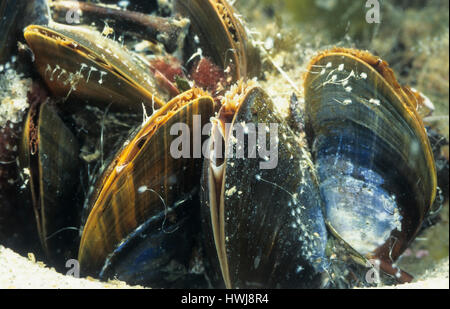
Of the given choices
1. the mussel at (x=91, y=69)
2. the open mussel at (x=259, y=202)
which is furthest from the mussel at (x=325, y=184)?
the mussel at (x=91, y=69)

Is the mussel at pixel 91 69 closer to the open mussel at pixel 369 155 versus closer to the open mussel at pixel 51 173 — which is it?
the open mussel at pixel 51 173

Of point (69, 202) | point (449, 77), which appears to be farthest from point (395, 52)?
point (69, 202)

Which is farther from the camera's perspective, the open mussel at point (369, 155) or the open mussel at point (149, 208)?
the open mussel at point (369, 155)

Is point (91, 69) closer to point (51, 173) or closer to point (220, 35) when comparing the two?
point (51, 173)

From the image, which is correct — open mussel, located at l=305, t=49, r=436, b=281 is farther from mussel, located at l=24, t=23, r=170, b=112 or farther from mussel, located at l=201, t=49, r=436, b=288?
mussel, located at l=24, t=23, r=170, b=112

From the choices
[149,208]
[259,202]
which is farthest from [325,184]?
[149,208]
